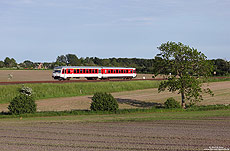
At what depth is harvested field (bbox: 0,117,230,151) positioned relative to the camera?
11.5 m

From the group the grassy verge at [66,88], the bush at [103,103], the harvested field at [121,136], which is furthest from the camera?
the grassy verge at [66,88]

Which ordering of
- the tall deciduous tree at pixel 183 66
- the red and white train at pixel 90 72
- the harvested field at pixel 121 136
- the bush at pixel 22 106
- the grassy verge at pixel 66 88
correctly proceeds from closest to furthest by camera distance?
the harvested field at pixel 121 136 < the bush at pixel 22 106 < the tall deciduous tree at pixel 183 66 < the grassy verge at pixel 66 88 < the red and white train at pixel 90 72

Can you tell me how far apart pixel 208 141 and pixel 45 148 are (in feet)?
21.5

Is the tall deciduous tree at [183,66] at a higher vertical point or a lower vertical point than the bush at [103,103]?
higher

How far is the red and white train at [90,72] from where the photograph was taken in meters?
59.4

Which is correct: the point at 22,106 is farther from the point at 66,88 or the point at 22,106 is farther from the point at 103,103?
the point at 66,88

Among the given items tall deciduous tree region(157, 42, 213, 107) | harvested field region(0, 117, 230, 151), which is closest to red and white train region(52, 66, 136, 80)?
tall deciduous tree region(157, 42, 213, 107)

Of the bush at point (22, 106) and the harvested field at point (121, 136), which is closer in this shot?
the harvested field at point (121, 136)

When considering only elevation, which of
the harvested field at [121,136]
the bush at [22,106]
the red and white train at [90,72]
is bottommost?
the harvested field at [121,136]

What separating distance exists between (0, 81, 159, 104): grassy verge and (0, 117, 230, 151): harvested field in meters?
25.0

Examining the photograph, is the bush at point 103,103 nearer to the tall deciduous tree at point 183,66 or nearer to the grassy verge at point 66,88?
the tall deciduous tree at point 183,66

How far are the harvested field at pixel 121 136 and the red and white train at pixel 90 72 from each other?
41.7 metres

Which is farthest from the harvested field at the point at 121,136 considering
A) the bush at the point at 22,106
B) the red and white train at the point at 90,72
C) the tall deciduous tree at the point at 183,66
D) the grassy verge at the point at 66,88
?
the red and white train at the point at 90,72

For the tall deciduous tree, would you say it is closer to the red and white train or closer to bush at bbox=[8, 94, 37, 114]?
bush at bbox=[8, 94, 37, 114]
